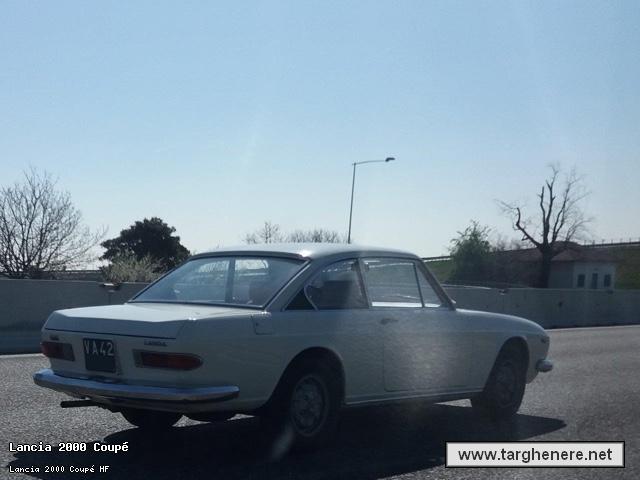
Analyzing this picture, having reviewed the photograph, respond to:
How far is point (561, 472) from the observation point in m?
7.12

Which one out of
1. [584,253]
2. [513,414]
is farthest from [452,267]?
[513,414]

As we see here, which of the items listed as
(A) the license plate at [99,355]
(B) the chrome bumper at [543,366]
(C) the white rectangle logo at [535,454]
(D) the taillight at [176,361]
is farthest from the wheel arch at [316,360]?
(B) the chrome bumper at [543,366]

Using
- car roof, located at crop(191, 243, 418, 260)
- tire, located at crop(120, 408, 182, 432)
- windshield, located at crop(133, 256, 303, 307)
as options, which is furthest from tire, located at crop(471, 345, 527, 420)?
tire, located at crop(120, 408, 182, 432)

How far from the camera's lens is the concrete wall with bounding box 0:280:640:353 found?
1678 cm

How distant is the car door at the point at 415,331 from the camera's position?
7.96 metres

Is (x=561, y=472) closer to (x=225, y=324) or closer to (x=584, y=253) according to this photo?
(x=225, y=324)

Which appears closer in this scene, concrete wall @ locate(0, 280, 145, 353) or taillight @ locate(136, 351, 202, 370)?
taillight @ locate(136, 351, 202, 370)

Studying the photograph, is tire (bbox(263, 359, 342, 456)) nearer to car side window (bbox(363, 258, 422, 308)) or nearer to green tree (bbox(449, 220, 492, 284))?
car side window (bbox(363, 258, 422, 308))

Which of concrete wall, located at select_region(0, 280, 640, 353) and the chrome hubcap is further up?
concrete wall, located at select_region(0, 280, 640, 353)

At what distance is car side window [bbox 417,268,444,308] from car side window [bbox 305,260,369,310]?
0.91 m

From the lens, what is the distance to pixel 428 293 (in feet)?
28.7

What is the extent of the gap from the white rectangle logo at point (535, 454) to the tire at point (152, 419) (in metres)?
2.22

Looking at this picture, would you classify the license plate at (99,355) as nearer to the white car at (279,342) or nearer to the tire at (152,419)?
the white car at (279,342)

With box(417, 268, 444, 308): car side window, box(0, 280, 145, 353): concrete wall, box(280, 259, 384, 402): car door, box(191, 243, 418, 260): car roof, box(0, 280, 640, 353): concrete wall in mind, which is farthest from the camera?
box(0, 280, 640, 353): concrete wall
